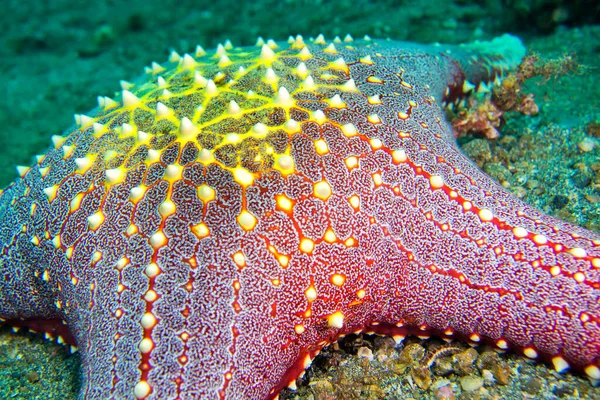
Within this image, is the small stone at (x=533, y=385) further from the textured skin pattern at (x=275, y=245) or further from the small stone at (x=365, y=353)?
the small stone at (x=365, y=353)

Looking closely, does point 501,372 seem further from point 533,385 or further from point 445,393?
point 445,393

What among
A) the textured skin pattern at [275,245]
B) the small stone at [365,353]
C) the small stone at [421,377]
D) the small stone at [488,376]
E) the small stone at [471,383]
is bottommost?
the small stone at [365,353]

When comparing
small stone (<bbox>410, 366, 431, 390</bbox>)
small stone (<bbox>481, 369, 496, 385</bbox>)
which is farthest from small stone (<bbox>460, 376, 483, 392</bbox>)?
small stone (<bbox>410, 366, 431, 390</bbox>)

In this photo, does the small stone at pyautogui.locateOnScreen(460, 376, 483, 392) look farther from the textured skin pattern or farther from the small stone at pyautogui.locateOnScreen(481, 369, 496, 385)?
the textured skin pattern

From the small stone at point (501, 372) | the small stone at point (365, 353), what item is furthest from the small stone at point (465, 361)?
the small stone at point (365, 353)

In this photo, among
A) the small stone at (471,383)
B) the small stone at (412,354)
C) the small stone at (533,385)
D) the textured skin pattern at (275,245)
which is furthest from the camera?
the small stone at (412,354)

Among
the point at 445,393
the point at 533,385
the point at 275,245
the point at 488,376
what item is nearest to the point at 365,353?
the point at 445,393

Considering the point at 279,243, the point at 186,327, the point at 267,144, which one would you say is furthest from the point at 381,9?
the point at 186,327
